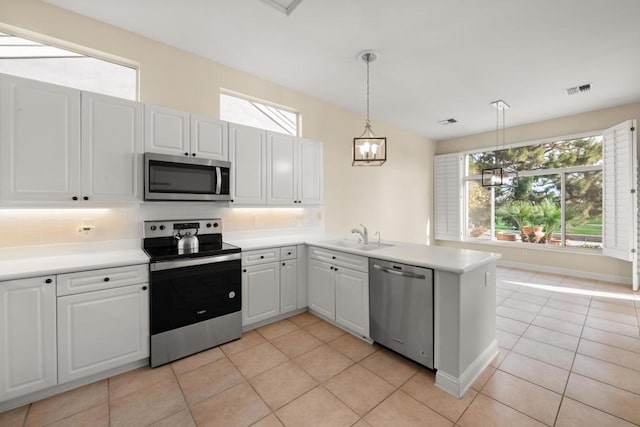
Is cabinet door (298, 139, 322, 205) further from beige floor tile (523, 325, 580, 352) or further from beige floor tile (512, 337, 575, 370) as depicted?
beige floor tile (523, 325, 580, 352)

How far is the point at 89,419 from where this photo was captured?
1.71 metres

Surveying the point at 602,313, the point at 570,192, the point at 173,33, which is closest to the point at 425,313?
the point at 602,313

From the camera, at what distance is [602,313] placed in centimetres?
335

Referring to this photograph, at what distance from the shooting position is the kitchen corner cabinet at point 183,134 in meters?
2.50

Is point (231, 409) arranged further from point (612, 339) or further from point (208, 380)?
point (612, 339)

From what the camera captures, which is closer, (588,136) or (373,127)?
(588,136)

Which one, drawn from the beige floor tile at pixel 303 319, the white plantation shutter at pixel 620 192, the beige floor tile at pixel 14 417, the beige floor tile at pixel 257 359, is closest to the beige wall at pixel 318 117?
the beige floor tile at pixel 303 319

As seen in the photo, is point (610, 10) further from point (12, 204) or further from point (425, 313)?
point (12, 204)

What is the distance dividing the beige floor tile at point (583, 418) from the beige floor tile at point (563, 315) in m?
1.74

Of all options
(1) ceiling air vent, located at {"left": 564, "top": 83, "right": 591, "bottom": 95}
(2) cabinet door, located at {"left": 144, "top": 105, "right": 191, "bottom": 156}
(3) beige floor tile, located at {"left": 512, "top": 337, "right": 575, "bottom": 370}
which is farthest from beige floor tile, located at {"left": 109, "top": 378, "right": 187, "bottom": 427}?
(1) ceiling air vent, located at {"left": 564, "top": 83, "right": 591, "bottom": 95}

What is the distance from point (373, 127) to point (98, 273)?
180 inches

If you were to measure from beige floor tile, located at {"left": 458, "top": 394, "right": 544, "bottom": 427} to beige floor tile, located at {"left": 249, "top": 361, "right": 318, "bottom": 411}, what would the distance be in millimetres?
1044

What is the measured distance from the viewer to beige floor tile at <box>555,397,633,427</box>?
5.48 feet

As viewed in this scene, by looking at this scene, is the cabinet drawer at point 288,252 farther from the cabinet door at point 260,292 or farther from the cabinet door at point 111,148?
the cabinet door at point 111,148
